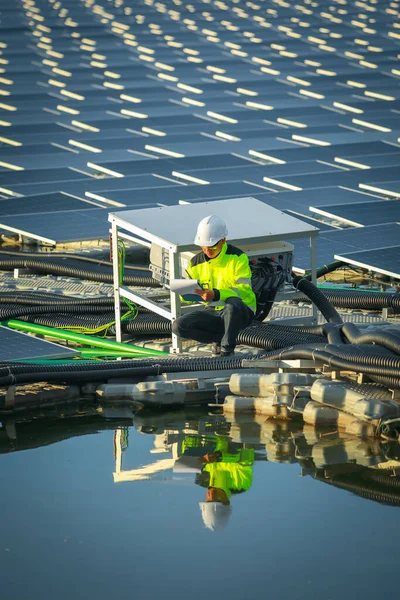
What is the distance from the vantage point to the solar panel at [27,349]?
11734 millimetres

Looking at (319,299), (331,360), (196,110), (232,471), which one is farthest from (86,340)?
(196,110)

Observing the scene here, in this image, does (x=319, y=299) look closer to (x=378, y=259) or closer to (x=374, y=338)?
(x=374, y=338)

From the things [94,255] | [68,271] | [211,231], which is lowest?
[94,255]

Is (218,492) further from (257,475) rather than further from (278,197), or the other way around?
(278,197)

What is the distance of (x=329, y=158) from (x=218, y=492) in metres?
16.9

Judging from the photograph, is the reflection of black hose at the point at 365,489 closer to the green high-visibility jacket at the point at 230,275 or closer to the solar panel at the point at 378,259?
the green high-visibility jacket at the point at 230,275

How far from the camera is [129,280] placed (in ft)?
51.6

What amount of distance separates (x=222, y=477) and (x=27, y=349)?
3.33 m

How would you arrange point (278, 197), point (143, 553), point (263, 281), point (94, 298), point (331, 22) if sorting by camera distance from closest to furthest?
point (143, 553) < point (263, 281) < point (94, 298) < point (278, 197) < point (331, 22)

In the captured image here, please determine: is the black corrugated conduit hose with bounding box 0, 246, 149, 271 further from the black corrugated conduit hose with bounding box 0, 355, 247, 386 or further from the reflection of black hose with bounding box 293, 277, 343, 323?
the black corrugated conduit hose with bounding box 0, 355, 247, 386

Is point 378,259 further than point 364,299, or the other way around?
point 378,259

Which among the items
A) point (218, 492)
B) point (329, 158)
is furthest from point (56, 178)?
point (218, 492)

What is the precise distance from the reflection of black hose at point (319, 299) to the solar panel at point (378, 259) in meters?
1.83

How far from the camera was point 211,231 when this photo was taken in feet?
38.9
